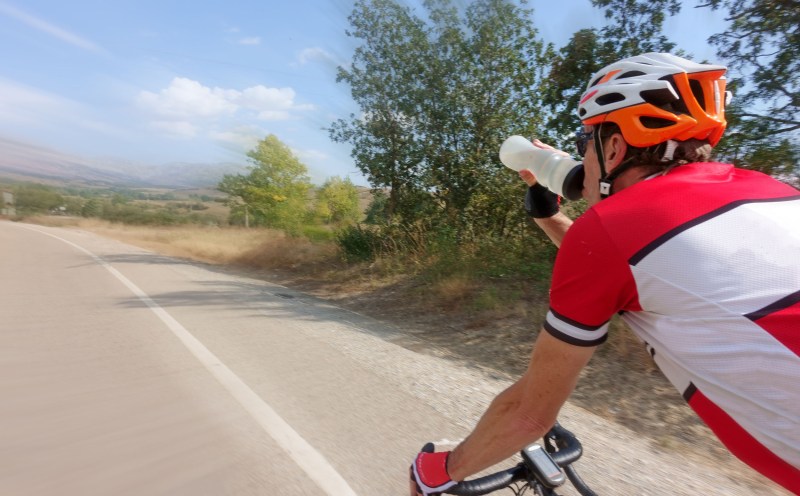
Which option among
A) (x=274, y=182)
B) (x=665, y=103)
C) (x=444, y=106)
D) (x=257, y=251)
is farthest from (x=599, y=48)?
(x=274, y=182)

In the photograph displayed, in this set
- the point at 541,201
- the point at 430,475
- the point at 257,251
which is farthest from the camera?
the point at 257,251

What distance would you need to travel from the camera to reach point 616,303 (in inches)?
45.6

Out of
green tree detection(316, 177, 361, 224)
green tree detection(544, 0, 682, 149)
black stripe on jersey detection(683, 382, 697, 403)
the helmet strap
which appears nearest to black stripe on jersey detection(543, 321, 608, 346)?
black stripe on jersey detection(683, 382, 697, 403)

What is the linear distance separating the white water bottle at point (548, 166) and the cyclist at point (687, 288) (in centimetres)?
33

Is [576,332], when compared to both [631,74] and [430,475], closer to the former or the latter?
[430,475]

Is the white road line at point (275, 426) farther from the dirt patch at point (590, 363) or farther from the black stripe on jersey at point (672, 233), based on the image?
the dirt patch at point (590, 363)

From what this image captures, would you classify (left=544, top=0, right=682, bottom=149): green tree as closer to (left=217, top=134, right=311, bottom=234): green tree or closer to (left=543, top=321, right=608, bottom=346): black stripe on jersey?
(left=543, top=321, right=608, bottom=346): black stripe on jersey

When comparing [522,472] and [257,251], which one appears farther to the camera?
[257,251]

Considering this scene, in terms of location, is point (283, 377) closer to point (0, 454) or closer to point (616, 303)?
point (0, 454)

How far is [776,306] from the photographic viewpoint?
40.3 inches

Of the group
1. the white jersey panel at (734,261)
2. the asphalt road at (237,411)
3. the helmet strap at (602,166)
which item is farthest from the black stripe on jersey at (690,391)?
the asphalt road at (237,411)

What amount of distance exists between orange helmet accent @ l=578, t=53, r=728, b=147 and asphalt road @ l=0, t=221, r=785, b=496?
2.07 metres

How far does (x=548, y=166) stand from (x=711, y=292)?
3.07 feet

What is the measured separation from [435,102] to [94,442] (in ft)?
35.5
